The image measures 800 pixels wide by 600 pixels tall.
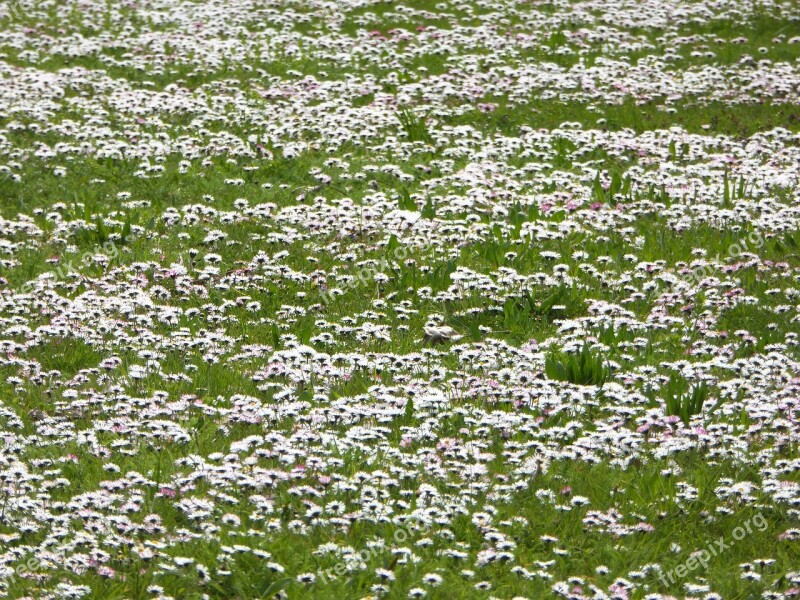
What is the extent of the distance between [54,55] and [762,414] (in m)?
14.0

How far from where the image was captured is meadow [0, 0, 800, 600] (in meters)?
6.48

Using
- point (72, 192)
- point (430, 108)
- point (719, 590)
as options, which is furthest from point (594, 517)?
point (430, 108)

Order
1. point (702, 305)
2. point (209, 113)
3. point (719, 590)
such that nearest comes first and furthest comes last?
point (719, 590)
point (702, 305)
point (209, 113)

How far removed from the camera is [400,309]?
9906 mm

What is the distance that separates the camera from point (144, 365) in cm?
880

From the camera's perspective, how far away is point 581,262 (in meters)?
11.1

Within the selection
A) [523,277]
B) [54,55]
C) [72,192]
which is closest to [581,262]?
[523,277]

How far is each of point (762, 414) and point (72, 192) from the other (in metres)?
8.60

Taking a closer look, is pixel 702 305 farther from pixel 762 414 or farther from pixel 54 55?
pixel 54 55

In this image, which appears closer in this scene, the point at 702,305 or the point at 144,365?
the point at 144,365

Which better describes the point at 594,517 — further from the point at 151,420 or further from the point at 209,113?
the point at 209,113

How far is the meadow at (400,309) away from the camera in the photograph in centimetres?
648

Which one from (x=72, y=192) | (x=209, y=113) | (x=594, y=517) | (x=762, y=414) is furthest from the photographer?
(x=209, y=113)

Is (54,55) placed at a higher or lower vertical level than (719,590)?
higher
